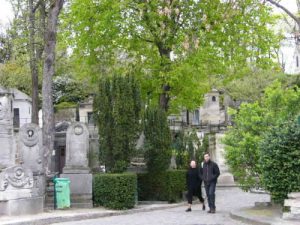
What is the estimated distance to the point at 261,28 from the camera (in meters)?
28.1

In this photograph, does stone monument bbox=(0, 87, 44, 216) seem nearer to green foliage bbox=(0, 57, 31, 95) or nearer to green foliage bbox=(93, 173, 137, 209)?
green foliage bbox=(93, 173, 137, 209)

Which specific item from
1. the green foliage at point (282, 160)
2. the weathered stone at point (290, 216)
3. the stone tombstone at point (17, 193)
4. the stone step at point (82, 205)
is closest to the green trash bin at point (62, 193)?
the stone step at point (82, 205)

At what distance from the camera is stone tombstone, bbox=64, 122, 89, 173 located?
2052 centimetres

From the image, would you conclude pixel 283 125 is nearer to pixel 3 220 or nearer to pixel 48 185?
pixel 3 220

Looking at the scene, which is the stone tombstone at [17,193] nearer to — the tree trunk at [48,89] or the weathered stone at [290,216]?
the tree trunk at [48,89]

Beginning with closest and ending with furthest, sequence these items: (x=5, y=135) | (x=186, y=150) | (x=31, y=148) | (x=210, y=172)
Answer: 1. (x=210, y=172)
2. (x=5, y=135)
3. (x=31, y=148)
4. (x=186, y=150)

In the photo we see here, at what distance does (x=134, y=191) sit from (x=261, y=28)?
12473 mm

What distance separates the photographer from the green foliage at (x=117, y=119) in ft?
66.6

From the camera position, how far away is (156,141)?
73.3 ft

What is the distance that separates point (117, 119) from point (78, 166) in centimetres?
223

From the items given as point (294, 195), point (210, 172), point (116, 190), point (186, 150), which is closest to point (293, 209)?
point (294, 195)

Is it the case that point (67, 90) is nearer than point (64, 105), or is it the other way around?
point (67, 90)

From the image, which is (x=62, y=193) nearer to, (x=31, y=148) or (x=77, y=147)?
(x=31, y=148)

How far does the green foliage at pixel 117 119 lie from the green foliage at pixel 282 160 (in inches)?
249
